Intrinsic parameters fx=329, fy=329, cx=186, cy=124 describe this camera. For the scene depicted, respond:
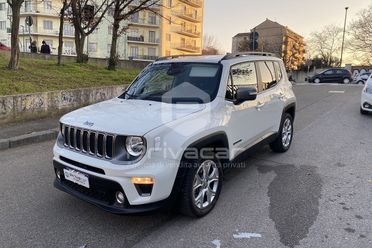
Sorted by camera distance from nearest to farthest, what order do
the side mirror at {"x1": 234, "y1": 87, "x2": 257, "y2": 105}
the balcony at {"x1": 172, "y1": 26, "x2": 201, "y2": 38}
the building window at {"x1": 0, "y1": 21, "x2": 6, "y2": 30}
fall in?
the side mirror at {"x1": 234, "y1": 87, "x2": 257, "y2": 105} → the building window at {"x1": 0, "y1": 21, "x2": 6, "y2": 30} → the balcony at {"x1": 172, "y1": 26, "x2": 201, "y2": 38}

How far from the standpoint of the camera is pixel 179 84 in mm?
4375

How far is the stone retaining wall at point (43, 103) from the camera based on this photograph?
25.5 ft

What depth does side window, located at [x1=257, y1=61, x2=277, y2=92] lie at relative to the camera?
5152mm

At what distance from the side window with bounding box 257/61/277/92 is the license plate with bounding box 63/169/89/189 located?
294cm

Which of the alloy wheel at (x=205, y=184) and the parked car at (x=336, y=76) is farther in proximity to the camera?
the parked car at (x=336, y=76)

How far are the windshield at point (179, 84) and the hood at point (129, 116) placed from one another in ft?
0.72

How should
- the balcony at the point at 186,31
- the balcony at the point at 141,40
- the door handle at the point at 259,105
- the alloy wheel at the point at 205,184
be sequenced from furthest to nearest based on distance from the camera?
1. the balcony at the point at 186,31
2. the balcony at the point at 141,40
3. the door handle at the point at 259,105
4. the alloy wheel at the point at 205,184

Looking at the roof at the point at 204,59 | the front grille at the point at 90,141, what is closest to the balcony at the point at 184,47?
the roof at the point at 204,59

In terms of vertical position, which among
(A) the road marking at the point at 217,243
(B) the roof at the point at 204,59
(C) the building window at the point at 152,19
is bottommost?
(A) the road marking at the point at 217,243

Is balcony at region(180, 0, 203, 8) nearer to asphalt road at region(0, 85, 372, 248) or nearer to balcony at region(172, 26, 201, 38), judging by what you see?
balcony at region(172, 26, 201, 38)

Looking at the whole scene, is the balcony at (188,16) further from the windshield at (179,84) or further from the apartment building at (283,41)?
the windshield at (179,84)

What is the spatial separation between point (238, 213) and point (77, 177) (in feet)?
6.01

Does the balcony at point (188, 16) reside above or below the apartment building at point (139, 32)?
above

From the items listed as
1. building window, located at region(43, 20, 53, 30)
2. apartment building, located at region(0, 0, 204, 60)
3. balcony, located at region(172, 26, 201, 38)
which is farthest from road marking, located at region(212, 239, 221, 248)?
balcony, located at region(172, 26, 201, 38)
